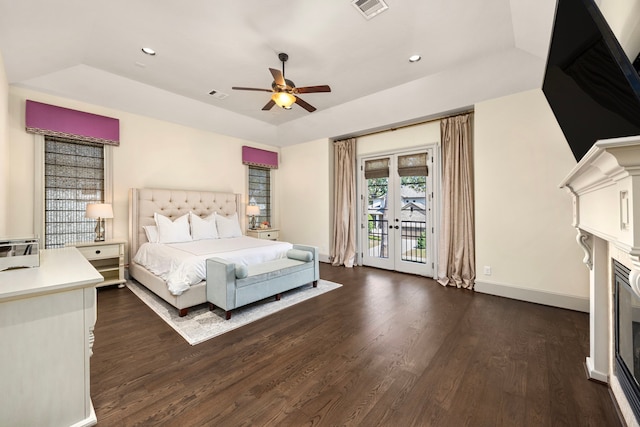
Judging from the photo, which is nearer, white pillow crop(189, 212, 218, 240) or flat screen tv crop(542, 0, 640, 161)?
flat screen tv crop(542, 0, 640, 161)

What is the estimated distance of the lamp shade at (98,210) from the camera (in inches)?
142

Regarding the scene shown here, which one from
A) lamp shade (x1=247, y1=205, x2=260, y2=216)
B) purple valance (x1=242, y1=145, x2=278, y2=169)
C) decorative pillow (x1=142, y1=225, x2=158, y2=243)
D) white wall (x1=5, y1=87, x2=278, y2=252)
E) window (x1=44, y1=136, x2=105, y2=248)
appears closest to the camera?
white wall (x1=5, y1=87, x2=278, y2=252)

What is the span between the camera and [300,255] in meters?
3.79

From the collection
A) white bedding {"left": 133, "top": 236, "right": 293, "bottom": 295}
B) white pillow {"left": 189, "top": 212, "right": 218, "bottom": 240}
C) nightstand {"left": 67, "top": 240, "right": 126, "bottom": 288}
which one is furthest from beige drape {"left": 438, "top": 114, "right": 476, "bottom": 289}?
nightstand {"left": 67, "top": 240, "right": 126, "bottom": 288}

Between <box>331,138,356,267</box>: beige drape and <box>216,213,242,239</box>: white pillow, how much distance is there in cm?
208

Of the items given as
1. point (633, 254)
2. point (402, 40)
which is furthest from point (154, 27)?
point (633, 254)

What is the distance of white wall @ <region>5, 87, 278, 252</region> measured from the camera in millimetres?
3350

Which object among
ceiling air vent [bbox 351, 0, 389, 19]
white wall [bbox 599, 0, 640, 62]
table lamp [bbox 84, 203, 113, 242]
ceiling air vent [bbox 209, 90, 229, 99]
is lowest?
table lamp [bbox 84, 203, 113, 242]

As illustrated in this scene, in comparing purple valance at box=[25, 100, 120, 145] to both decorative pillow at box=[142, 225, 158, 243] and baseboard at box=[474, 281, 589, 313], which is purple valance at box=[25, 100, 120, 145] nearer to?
decorative pillow at box=[142, 225, 158, 243]

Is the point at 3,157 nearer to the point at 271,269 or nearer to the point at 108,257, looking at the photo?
the point at 108,257

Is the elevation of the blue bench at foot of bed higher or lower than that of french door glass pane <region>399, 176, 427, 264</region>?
lower

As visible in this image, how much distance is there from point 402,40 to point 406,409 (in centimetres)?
345

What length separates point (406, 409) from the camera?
1.58 m

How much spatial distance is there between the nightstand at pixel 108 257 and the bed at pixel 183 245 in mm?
186
